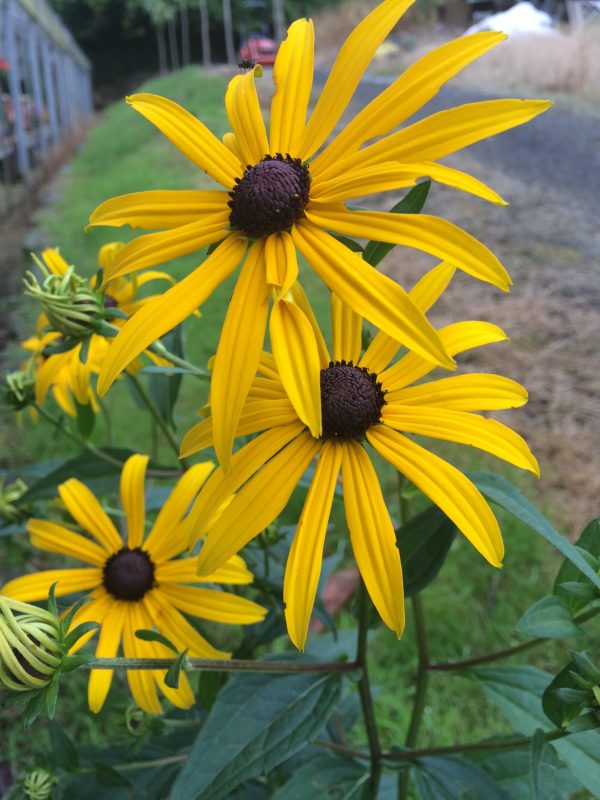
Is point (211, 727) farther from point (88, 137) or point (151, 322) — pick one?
point (88, 137)

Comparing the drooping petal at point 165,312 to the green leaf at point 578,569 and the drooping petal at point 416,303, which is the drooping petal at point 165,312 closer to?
the drooping petal at point 416,303

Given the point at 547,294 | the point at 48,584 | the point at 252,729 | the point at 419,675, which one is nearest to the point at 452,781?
the point at 419,675

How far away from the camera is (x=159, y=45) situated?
792 inches

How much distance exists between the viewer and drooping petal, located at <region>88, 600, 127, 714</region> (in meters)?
0.72

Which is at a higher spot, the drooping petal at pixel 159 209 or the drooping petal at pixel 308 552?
the drooping petal at pixel 159 209

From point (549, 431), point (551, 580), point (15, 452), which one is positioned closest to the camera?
point (551, 580)

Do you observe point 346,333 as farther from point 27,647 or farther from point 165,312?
point 27,647

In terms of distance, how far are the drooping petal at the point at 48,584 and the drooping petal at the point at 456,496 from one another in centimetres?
38

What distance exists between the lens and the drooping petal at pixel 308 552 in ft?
1.66

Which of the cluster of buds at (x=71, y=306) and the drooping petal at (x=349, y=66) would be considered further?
the cluster of buds at (x=71, y=306)

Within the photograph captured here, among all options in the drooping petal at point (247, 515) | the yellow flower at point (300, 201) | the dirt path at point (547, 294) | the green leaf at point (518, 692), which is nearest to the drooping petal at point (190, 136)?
the yellow flower at point (300, 201)

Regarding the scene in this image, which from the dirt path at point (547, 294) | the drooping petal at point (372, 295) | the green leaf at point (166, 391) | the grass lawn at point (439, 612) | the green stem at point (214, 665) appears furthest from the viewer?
the dirt path at point (547, 294)

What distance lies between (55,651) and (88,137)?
1163 cm

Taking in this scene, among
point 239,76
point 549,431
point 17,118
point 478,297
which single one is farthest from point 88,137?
point 239,76
